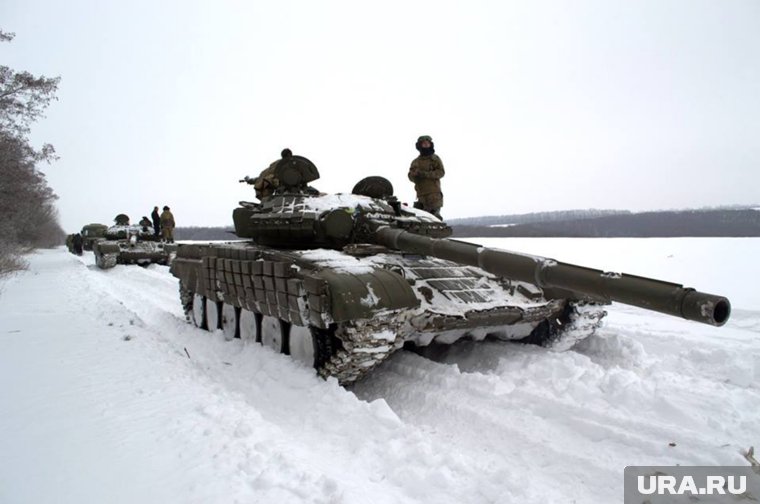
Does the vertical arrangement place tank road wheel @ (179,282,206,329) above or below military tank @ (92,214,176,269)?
below

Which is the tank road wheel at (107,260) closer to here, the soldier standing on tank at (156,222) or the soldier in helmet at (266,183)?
the soldier standing on tank at (156,222)

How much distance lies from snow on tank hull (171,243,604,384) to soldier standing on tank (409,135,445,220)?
2.50m

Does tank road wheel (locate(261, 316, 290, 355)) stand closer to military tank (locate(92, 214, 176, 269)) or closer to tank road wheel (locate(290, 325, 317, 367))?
tank road wheel (locate(290, 325, 317, 367))

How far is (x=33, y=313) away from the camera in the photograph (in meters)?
8.61

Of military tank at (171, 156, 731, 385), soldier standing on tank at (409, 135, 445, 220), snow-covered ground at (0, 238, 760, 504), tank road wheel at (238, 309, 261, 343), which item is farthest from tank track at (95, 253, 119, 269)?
soldier standing on tank at (409, 135, 445, 220)

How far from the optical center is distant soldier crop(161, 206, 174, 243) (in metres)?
21.6

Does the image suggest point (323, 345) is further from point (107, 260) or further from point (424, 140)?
point (107, 260)

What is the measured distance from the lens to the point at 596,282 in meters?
3.34

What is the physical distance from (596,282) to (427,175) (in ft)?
18.1

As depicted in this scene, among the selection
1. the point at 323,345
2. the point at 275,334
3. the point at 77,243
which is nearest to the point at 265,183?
the point at 275,334

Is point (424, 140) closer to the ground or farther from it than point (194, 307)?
farther from it

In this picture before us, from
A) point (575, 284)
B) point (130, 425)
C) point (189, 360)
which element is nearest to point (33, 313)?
point (189, 360)

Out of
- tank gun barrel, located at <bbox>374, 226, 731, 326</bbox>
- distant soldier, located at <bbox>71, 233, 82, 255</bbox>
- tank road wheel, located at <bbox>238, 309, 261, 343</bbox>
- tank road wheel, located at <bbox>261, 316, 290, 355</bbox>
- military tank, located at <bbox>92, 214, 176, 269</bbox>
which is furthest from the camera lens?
distant soldier, located at <bbox>71, 233, 82, 255</bbox>

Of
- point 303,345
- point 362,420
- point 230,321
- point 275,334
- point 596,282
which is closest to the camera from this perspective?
point 596,282
